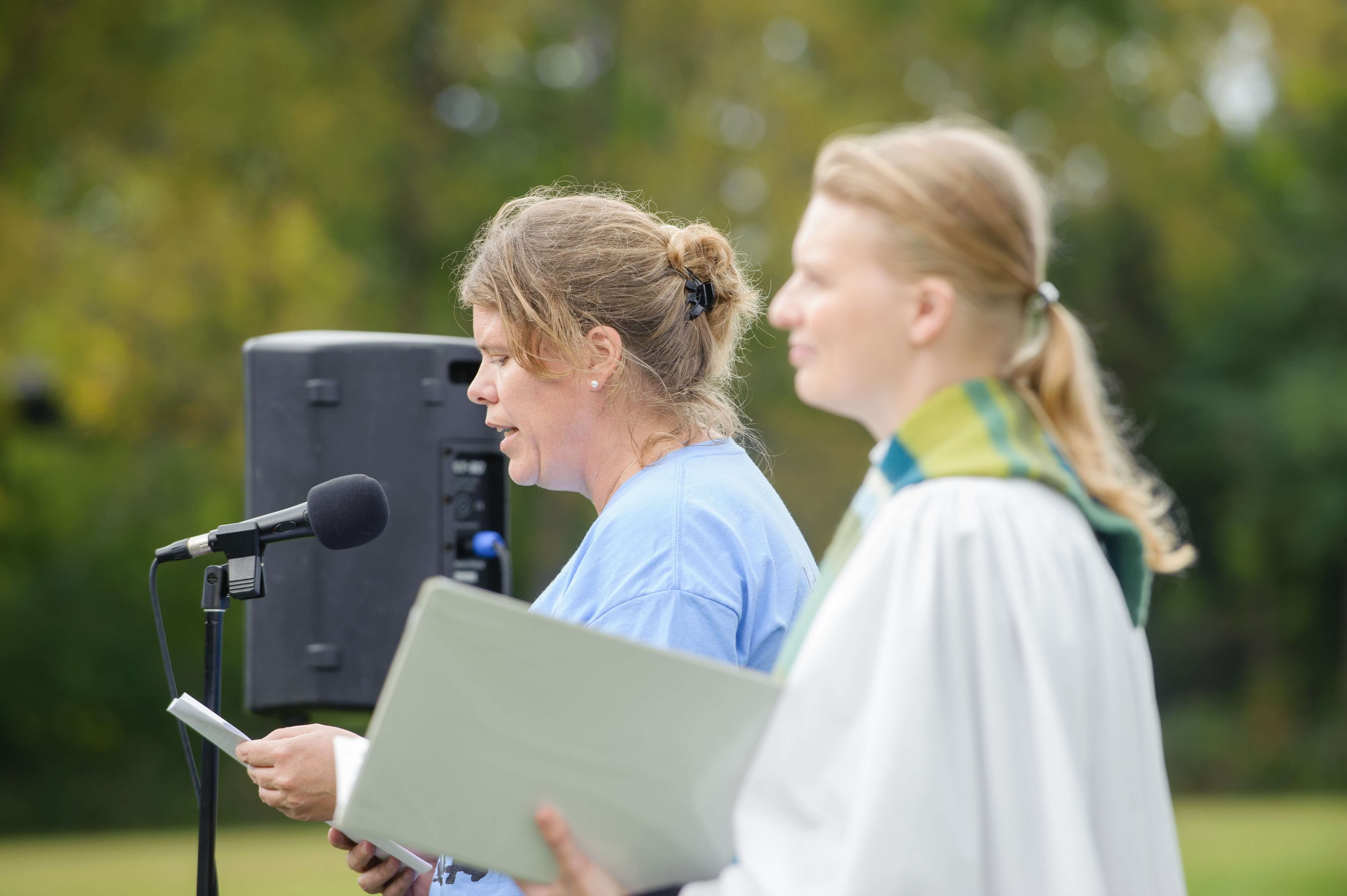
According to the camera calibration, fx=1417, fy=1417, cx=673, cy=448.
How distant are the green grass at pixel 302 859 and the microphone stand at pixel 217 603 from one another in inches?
270

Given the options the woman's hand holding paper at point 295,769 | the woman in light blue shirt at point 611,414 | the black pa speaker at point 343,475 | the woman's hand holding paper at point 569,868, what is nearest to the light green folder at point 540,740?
the woman's hand holding paper at point 569,868

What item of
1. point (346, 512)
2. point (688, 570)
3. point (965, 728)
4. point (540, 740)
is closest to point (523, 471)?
point (346, 512)

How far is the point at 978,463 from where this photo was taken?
1390mm

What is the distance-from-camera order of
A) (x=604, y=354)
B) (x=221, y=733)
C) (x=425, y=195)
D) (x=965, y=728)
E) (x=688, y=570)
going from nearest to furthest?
(x=965, y=728) < (x=688, y=570) < (x=221, y=733) < (x=604, y=354) < (x=425, y=195)

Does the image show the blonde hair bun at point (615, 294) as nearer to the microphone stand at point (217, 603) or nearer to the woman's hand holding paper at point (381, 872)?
the microphone stand at point (217, 603)

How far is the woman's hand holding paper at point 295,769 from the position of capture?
2.07m

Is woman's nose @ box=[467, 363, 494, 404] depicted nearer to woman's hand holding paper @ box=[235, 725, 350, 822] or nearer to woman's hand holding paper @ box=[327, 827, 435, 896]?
woman's hand holding paper @ box=[235, 725, 350, 822]

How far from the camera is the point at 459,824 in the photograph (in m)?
1.45

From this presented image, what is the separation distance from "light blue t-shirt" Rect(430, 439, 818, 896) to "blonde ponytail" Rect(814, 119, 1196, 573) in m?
0.55

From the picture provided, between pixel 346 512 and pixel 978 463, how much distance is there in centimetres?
117

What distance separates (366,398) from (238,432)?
10.1 m

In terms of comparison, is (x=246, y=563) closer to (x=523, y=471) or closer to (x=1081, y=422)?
(x=523, y=471)

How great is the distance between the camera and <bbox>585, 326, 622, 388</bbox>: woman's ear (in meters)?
2.13

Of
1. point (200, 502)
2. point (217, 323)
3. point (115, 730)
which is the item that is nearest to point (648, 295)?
point (217, 323)
